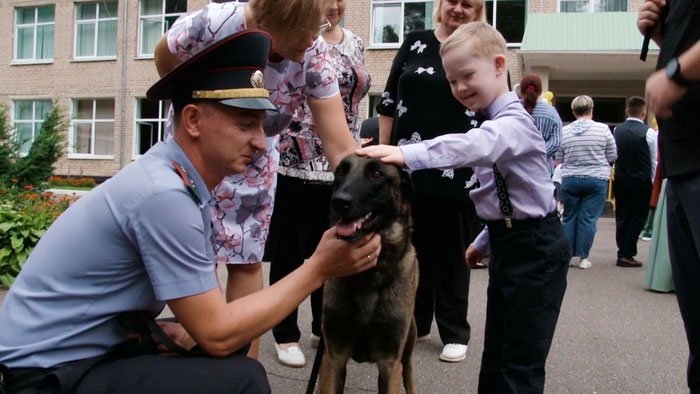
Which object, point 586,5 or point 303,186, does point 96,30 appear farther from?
point 303,186

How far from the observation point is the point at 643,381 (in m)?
3.65

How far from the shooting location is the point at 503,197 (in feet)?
7.95

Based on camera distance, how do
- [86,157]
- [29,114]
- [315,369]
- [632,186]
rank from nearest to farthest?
[315,369]
[632,186]
[86,157]
[29,114]

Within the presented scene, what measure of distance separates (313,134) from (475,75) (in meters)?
1.57

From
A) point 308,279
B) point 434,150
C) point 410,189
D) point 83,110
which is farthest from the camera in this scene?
point 83,110

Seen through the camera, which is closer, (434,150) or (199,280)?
(199,280)

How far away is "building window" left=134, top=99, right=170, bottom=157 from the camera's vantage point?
2402 centimetres

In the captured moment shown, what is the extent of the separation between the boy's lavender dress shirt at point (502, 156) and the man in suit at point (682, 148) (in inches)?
18.8

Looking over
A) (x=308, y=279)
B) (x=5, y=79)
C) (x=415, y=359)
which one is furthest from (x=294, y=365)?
(x=5, y=79)

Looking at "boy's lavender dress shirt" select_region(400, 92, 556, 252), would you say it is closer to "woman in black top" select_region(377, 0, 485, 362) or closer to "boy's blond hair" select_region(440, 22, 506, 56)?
"boy's blond hair" select_region(440, 22, 506, 56)

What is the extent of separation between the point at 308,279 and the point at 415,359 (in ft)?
7.44

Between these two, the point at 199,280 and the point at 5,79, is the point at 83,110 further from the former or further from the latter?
the point at 199,280

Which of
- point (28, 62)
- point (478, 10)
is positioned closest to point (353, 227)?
point (478, 10)

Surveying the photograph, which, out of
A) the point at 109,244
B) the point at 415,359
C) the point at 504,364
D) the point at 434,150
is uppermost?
the point at 434,150
